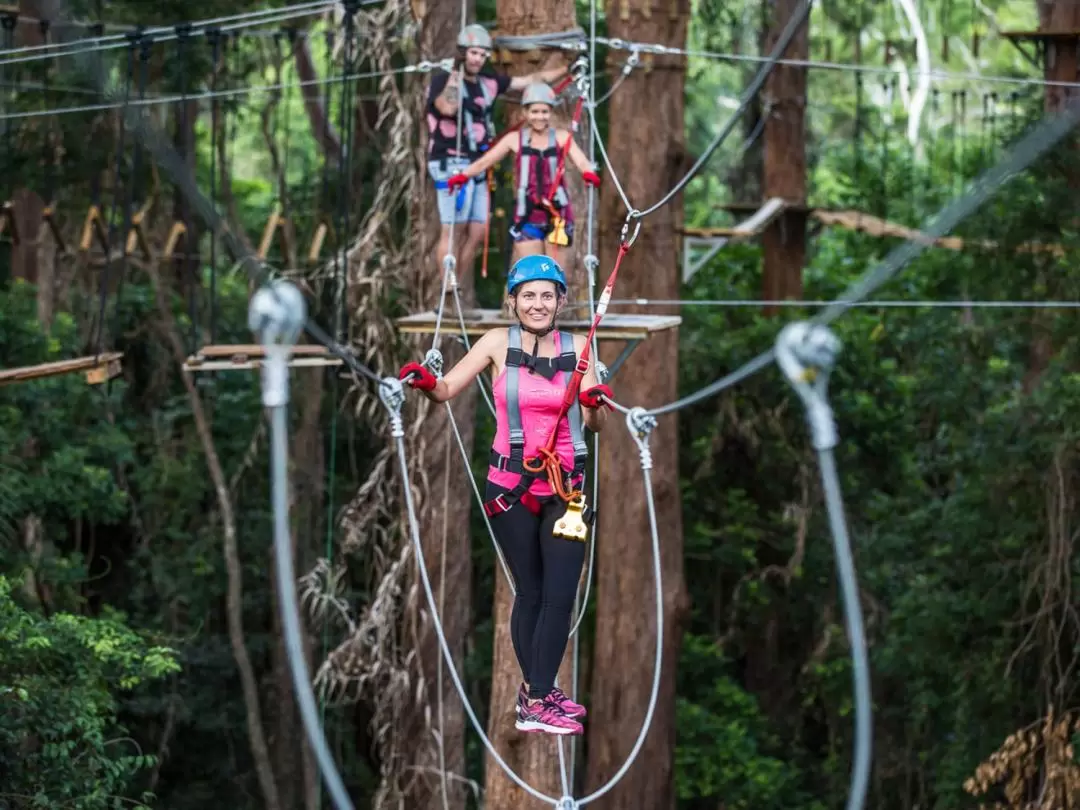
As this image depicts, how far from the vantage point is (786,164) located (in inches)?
550

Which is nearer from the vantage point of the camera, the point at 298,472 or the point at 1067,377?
the point at 1067,377

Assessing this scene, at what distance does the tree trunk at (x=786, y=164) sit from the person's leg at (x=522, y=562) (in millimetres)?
8451

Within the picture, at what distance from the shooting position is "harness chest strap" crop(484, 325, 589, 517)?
5051mm

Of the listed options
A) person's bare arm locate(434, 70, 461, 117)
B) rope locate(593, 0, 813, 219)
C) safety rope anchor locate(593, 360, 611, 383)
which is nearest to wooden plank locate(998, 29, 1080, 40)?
rope locate(593, 0, 813, 219)

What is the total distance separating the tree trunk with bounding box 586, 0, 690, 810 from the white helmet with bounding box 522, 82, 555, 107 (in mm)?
3706

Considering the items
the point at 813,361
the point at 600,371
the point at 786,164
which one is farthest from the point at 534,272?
the point at 786,164

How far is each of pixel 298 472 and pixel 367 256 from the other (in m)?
4.46

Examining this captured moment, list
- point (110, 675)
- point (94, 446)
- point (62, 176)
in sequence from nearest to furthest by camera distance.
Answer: point (110, 675), point (94, 446), point (62, 176)

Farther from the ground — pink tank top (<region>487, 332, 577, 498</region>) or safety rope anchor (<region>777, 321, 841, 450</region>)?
safety rope anchor (<region>777, 321, 841, 450</region>)

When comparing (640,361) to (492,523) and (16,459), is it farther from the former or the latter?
(492,523)

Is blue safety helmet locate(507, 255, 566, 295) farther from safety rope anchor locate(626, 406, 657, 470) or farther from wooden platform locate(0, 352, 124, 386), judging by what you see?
wooden platform locate(0, 352, 124, 386)

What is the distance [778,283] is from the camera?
44.2 feet

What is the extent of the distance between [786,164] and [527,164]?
7702 millimetres

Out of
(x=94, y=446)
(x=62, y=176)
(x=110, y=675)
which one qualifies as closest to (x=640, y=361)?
(x=110, y=675)
